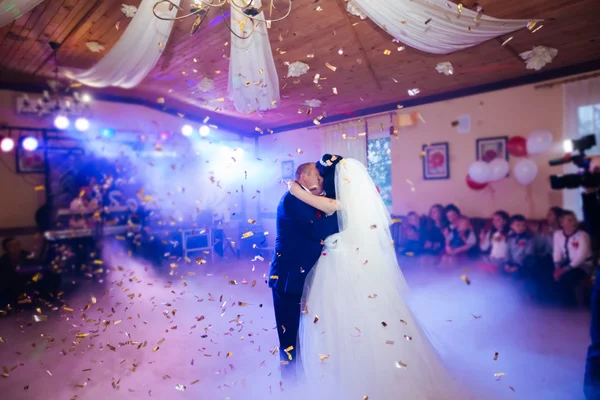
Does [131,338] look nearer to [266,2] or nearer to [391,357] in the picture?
[391,357]

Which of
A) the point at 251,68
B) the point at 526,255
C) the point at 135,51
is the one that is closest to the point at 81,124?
the point at 135,51

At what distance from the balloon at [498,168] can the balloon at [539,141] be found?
36 cm

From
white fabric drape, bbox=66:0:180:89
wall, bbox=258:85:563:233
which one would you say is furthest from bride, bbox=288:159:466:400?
wall, bbox=258:85:563:233

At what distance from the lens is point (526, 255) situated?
14.5ft

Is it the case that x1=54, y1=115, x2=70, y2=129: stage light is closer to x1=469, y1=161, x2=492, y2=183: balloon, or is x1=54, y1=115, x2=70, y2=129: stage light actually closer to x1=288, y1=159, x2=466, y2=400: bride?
x1=288, y1=159, x2=466, y2=400: bride

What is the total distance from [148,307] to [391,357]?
306 cm

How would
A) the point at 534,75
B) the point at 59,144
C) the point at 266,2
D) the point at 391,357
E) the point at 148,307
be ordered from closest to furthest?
the point at 391,357
the point at 266,2
the point at 148,307
the point at 534,75
the point at 59,144

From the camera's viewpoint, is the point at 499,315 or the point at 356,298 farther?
the point at 499,315

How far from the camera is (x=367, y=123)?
6699 millimetres

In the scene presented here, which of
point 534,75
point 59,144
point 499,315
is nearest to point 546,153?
point 534,75

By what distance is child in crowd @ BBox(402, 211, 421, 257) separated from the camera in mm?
5766

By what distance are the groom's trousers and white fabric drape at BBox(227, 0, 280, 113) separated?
1.63m

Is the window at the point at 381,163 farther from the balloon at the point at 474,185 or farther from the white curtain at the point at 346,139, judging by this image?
the balloon at the point at 474,185

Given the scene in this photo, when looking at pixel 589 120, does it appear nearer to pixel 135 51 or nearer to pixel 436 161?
pixel 436 161
